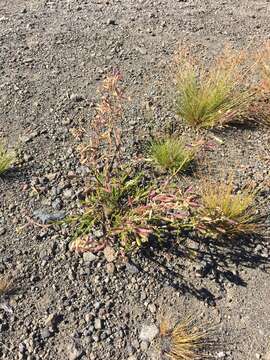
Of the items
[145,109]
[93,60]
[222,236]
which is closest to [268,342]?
[222,236]

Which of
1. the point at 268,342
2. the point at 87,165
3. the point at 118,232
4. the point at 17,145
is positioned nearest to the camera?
the point at 268,342

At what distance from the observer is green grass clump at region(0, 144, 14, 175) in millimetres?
3599

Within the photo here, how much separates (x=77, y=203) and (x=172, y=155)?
0.81 metres

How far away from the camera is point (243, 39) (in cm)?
548

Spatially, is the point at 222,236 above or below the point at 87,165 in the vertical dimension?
below

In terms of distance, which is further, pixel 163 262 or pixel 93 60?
pixel 93 60

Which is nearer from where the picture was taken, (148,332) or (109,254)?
(148,332)

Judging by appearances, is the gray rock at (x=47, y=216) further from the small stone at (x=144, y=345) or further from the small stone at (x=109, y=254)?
the small stone at (x=144, y=345)

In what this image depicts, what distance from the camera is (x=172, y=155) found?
3.69 meters

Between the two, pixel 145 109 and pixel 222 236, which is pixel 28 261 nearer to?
pixel 222 236

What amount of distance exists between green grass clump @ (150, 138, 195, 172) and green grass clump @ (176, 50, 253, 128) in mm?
470

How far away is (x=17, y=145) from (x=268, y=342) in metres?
2.41

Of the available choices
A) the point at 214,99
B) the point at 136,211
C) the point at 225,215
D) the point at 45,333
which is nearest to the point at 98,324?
the point at 45,333

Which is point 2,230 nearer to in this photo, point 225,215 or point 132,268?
point 132,268
